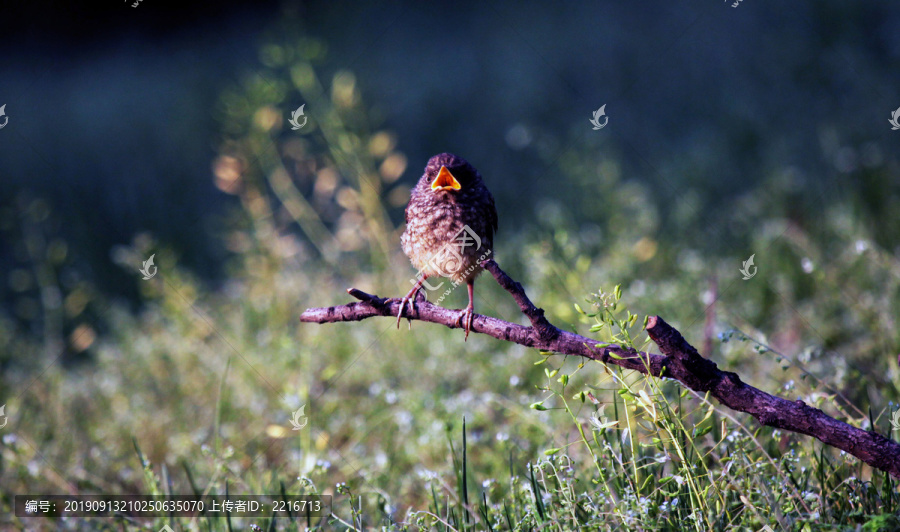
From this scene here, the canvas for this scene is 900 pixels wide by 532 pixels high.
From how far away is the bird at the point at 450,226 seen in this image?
2031 mm

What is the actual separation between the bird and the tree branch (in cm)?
42

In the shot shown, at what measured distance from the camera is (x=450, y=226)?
7.00ft

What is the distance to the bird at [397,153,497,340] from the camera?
2.03 m

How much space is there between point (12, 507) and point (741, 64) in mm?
6880

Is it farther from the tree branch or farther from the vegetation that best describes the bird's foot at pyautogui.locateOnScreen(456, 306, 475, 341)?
the vegetation

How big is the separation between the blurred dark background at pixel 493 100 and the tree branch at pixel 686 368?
2.59 meters

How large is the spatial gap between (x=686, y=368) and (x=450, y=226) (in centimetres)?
87
